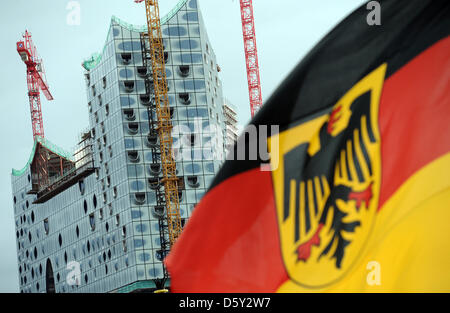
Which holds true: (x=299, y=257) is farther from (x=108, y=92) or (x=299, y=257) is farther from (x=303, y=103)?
(x=108, y=92)

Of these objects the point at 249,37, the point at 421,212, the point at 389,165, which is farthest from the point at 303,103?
the point at 249,37

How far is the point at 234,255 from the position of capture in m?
6.51

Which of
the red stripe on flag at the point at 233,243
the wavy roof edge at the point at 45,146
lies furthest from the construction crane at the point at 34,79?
the red stripe on flag at the point at 233,243

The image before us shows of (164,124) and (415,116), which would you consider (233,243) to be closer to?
(415,116)

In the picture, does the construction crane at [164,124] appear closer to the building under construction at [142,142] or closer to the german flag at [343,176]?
the building under construction at [142,142]

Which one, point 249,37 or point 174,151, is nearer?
point 174,151

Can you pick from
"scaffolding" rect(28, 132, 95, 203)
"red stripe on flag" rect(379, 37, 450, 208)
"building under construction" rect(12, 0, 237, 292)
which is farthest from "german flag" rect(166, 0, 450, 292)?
"scaffolding" rect(28, 132, 95, 203)

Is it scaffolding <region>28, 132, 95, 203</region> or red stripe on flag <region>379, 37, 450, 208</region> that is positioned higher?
scaffolding <region>28, 132, 95, 203</region>

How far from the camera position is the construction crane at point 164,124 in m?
102

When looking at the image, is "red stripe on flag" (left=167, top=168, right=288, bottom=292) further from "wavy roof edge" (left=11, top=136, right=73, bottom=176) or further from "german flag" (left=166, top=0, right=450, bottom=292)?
"wavy roof edge" (left=11, top=136, right=73, bottom=176)

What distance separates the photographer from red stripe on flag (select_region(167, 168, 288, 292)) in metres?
6.42

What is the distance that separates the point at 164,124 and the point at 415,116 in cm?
9810

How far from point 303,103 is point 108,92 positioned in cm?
10223

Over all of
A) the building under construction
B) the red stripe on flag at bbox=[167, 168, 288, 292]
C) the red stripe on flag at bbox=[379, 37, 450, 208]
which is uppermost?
the building under construction
